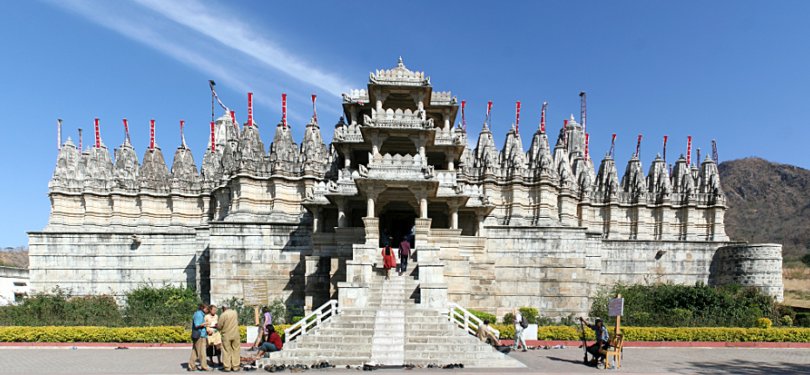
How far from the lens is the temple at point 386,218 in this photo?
2192 centimetres

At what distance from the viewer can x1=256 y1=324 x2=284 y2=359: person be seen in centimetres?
1371

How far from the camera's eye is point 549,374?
12.4m

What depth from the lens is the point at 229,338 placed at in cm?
1263

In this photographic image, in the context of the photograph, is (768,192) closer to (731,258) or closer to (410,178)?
(731,258)

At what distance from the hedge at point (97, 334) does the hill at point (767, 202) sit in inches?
4011

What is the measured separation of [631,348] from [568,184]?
18.6 m

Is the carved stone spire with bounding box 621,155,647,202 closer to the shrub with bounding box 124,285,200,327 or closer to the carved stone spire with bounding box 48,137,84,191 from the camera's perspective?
the shrub with bounding box 124,285,200,327

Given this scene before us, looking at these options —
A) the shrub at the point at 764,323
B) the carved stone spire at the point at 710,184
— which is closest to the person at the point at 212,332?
the shrub at the point at 764,323

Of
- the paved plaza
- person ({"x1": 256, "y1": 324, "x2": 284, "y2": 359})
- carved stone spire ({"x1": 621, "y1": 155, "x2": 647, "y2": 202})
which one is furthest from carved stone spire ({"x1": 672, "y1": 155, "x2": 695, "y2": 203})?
person ({"x1": 256, "y1": 324, "x2": 284, "y2": 359})

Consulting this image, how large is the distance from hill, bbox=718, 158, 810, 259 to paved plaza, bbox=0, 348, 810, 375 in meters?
88.7

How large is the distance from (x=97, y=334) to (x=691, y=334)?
22.7 metres

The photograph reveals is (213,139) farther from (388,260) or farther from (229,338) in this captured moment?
(229,338)

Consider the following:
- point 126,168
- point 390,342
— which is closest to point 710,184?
point 390,342

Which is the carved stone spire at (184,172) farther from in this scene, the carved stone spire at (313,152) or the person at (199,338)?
the person at (199,338)
